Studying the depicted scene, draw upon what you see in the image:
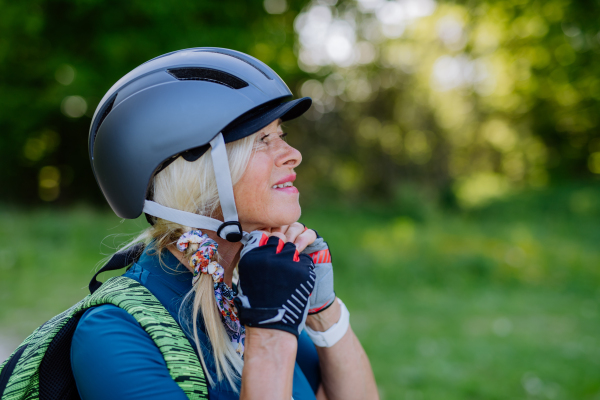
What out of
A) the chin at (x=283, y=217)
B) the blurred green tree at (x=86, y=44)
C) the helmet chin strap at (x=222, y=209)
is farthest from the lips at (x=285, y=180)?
the blurred green tree at (x=86, y=44)

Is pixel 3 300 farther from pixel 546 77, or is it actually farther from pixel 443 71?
pixel 546 77

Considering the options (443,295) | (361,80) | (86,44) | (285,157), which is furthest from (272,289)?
(361,80)

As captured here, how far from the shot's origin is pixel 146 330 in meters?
1.45

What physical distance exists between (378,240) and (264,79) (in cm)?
839

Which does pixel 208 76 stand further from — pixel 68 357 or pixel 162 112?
pixel 68 357

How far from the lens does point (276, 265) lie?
5.21 feet

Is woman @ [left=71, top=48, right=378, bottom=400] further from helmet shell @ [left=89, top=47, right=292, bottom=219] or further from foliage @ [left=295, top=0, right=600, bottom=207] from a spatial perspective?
foliage @ [left=295, top=0, right=600, bottom=207]

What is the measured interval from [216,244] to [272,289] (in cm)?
37

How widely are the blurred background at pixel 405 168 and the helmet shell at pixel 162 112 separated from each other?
0.44m

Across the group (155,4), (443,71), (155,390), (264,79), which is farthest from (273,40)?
(155,390)

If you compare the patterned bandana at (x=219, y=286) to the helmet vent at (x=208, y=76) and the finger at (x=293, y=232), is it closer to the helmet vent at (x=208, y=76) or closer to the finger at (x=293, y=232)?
the finger at (x=293, y=232)

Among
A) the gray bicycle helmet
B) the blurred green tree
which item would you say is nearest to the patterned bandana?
the gray bicycle helmet

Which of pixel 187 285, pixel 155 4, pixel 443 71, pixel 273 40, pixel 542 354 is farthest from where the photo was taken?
pixel 443 71

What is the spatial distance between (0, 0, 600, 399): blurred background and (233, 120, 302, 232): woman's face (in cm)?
72
